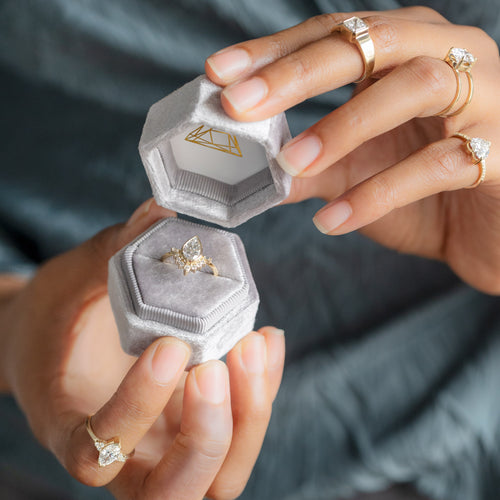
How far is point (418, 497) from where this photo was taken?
1.34m

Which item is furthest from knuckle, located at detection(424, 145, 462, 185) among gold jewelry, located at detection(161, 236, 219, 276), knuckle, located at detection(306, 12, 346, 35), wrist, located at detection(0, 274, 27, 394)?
wrist, located at detection(0, 274, 27, 394)

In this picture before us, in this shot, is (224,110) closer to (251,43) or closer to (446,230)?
(251,43)

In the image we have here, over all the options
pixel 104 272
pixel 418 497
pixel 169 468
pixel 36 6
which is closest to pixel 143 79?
pixel 36 6

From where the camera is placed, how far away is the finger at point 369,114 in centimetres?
70

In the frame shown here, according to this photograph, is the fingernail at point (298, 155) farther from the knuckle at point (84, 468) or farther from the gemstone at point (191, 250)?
the knuckle at point (84, 468)

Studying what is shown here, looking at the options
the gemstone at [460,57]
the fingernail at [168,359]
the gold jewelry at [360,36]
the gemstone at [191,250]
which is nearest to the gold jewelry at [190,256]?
the gemstone at [191,250]

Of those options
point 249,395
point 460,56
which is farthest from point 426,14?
point 249,395

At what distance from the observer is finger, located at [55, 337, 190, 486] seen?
0.72 m

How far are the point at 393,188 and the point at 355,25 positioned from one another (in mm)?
239

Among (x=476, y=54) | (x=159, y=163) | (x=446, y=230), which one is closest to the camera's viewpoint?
(x=159, y=163)

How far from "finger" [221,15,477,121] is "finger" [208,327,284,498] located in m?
0.39

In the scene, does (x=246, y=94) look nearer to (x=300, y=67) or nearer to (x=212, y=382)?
(x=300, y=67)

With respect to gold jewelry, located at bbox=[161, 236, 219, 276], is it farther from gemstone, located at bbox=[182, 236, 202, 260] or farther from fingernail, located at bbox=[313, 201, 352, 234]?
fingernail, located at bbox=[313, 201, 352, 234]

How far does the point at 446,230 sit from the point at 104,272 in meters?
0.77
